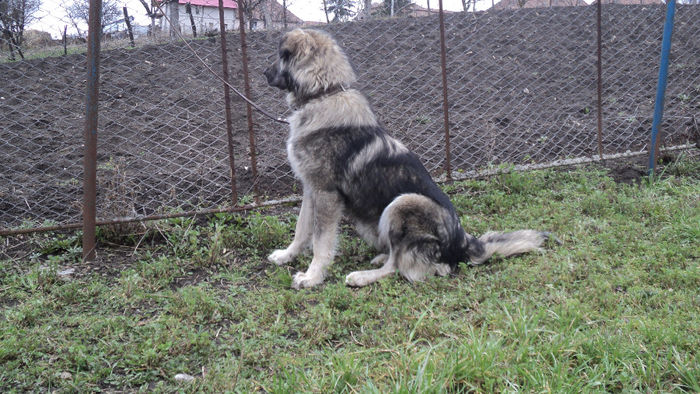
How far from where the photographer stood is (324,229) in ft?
11.9

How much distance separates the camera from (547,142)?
22.4ft

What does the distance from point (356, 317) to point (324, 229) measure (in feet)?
3.03

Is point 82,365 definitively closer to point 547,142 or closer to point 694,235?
point 694,235

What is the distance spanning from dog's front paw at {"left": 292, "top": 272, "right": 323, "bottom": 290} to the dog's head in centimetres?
133

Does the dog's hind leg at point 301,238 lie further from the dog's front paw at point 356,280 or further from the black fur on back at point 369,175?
the dog's front paw at point 356,280

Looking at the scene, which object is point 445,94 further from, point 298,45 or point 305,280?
point 305,280

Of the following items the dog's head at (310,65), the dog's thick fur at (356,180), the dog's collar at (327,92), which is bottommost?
the dog's thick fur at (356,180)

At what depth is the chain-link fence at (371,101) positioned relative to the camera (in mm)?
5250

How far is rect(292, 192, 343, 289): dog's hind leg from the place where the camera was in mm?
3584

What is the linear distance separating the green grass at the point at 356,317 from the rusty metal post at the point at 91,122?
0.24m

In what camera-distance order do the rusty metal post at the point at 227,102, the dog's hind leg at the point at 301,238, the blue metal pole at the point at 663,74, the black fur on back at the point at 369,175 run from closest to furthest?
the black fur on back at the point at 369,175
the dog's hind leg at the point at 301,238
the rusty metal post at the point at 227,102
the blue metal pole at the point at 663,74

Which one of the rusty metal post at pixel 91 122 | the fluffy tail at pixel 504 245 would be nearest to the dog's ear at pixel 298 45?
the rusty metal post at pixel 91 122

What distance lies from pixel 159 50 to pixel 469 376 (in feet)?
28.1

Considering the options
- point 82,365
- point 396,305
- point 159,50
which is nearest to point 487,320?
point 396,305
